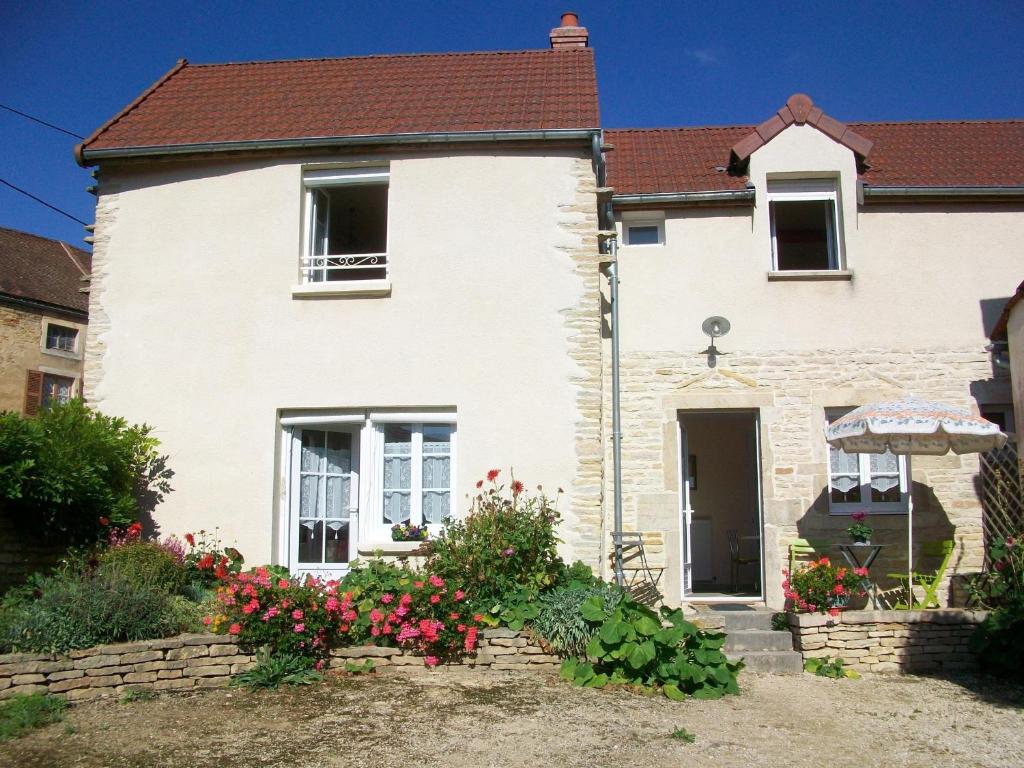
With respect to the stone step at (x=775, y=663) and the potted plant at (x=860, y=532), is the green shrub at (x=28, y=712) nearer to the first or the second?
the stone step at (x=775, y=663)

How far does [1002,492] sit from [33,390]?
67.2 ft

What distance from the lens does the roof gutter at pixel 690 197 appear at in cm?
992

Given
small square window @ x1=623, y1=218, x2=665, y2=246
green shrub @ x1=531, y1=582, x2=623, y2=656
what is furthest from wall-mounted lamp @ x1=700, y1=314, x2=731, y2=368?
green shrub @ x1=531, y1=582, x2=623, y2=656

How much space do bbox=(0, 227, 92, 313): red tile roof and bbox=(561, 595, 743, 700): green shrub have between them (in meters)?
17.7

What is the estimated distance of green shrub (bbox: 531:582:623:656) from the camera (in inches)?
283

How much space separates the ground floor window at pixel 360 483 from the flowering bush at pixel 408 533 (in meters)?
0.13

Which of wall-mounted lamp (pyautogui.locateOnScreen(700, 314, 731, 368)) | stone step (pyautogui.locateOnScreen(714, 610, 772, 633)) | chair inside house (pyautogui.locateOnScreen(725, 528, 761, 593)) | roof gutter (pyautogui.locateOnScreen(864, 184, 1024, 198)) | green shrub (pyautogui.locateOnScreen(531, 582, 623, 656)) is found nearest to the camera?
green shrub (pyautogui.locateOnScreen(531, 582, 623, 656))

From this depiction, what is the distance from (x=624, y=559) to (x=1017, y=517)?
13.2 feet

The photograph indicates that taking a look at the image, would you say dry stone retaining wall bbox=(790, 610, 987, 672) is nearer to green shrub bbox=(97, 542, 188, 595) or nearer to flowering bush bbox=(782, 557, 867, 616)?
flowering bush bbox=(782, 557, 867, 616)

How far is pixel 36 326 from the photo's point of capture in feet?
69.2

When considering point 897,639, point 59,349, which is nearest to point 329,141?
point 897,639

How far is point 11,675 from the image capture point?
20.1 ft

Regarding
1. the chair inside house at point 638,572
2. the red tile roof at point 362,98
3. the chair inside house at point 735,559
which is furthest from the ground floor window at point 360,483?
the chair inside house at point 735,559

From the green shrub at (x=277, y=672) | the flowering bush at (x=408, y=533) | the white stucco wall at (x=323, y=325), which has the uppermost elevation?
the white stucco wall at (x=323, y=325)
